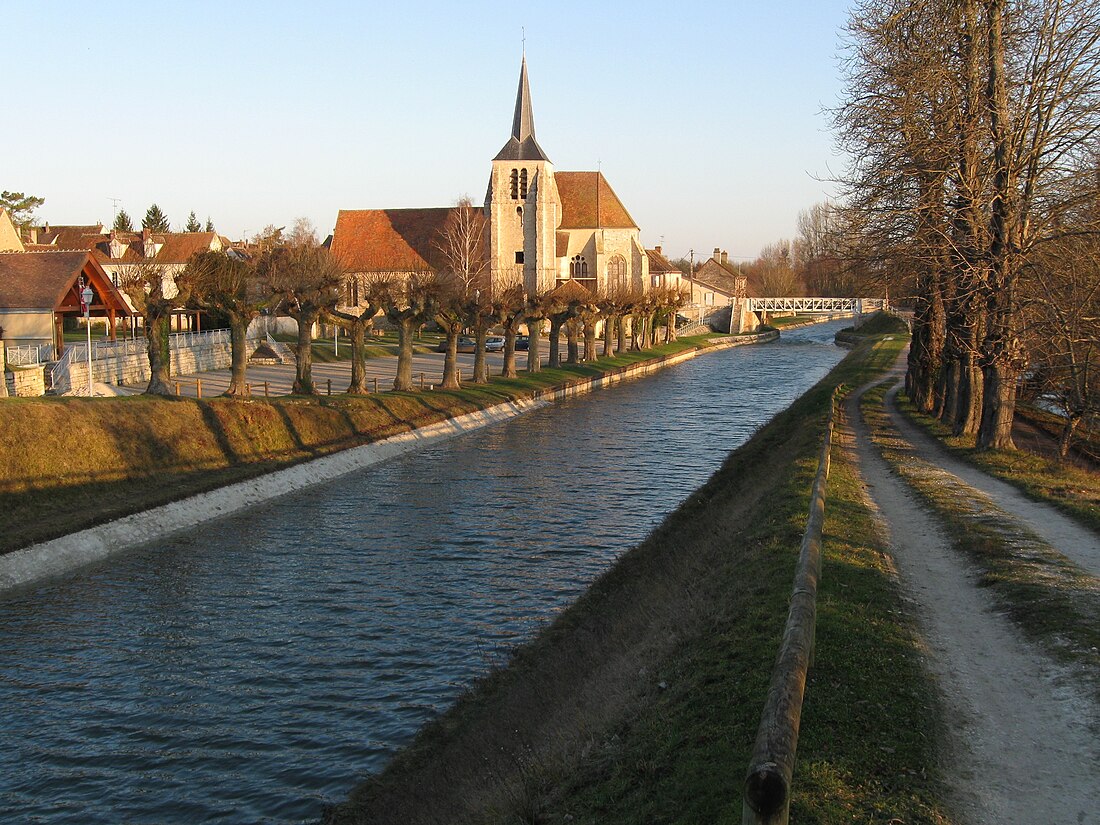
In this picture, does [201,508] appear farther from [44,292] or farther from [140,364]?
[44,292]

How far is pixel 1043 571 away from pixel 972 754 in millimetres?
6085

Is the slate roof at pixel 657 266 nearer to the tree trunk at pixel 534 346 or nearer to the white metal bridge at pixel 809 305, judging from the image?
the white metal bridge at pixel 809 305

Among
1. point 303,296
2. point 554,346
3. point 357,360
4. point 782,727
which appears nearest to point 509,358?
point 554,346

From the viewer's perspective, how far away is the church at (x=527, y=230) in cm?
9338

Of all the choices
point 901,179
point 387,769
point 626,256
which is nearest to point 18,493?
point 387,769

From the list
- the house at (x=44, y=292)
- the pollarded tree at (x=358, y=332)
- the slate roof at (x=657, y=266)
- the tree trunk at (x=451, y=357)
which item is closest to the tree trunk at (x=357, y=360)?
the pollarded tree at (x=358, y=332)

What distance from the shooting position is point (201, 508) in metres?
25.2

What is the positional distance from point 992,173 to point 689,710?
17.7 metres

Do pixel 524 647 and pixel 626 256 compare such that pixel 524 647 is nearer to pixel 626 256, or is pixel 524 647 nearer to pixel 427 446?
pixel 427 446

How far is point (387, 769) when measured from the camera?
11.5 metres

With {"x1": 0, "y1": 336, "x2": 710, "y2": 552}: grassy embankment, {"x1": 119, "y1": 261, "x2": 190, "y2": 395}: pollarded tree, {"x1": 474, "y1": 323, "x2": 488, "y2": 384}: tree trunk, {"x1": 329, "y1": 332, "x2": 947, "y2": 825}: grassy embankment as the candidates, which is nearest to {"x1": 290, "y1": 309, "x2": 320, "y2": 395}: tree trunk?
{"x1": 0, "y1": 336, "x2": 710, "y2": 552}: grassy embankment

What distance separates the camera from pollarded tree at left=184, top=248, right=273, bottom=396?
122 ft

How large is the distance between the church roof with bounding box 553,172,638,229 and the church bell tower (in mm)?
5596

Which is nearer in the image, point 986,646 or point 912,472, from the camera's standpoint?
point 986,646
